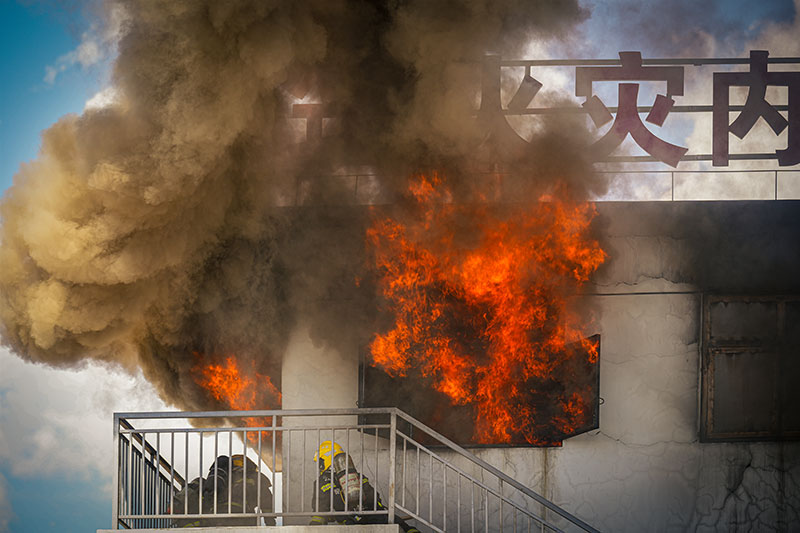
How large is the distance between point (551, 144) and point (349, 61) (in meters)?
2.71

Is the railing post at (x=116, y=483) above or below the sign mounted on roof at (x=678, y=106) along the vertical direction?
below

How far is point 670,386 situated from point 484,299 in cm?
261

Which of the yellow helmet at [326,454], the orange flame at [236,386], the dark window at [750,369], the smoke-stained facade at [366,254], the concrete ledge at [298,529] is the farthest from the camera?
the orange flame at [236,386]

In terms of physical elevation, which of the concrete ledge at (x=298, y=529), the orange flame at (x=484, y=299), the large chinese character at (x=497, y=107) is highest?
the large chinese character at (x=497, y=107)

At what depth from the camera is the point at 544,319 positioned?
8.63 m

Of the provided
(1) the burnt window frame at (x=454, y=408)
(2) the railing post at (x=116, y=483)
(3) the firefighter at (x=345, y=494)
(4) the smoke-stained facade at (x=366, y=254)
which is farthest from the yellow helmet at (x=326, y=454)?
(2) the railing post at (x=116, y=483)

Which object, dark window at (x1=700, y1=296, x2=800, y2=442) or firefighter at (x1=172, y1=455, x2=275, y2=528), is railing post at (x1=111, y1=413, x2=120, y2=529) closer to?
firefighter at (x1=172, y1=455, x2=275, y2=528)

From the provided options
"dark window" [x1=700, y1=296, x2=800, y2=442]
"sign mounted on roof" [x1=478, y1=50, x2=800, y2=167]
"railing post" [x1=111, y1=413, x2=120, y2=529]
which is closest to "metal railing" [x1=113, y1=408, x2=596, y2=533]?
"railing post" [x1=111, y1=413, x2=120, y2=529]

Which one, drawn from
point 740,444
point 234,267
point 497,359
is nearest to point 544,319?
point 497,359

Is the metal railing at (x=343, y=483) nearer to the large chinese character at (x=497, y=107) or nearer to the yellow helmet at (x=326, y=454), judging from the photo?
the yellow helmet at (x=326, y=454)

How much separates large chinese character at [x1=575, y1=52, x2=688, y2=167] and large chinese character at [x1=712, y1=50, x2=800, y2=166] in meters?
0.54

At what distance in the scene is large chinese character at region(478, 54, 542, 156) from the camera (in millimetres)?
9203

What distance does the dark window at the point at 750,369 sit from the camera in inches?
353

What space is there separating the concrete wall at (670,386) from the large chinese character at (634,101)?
1663 mm
